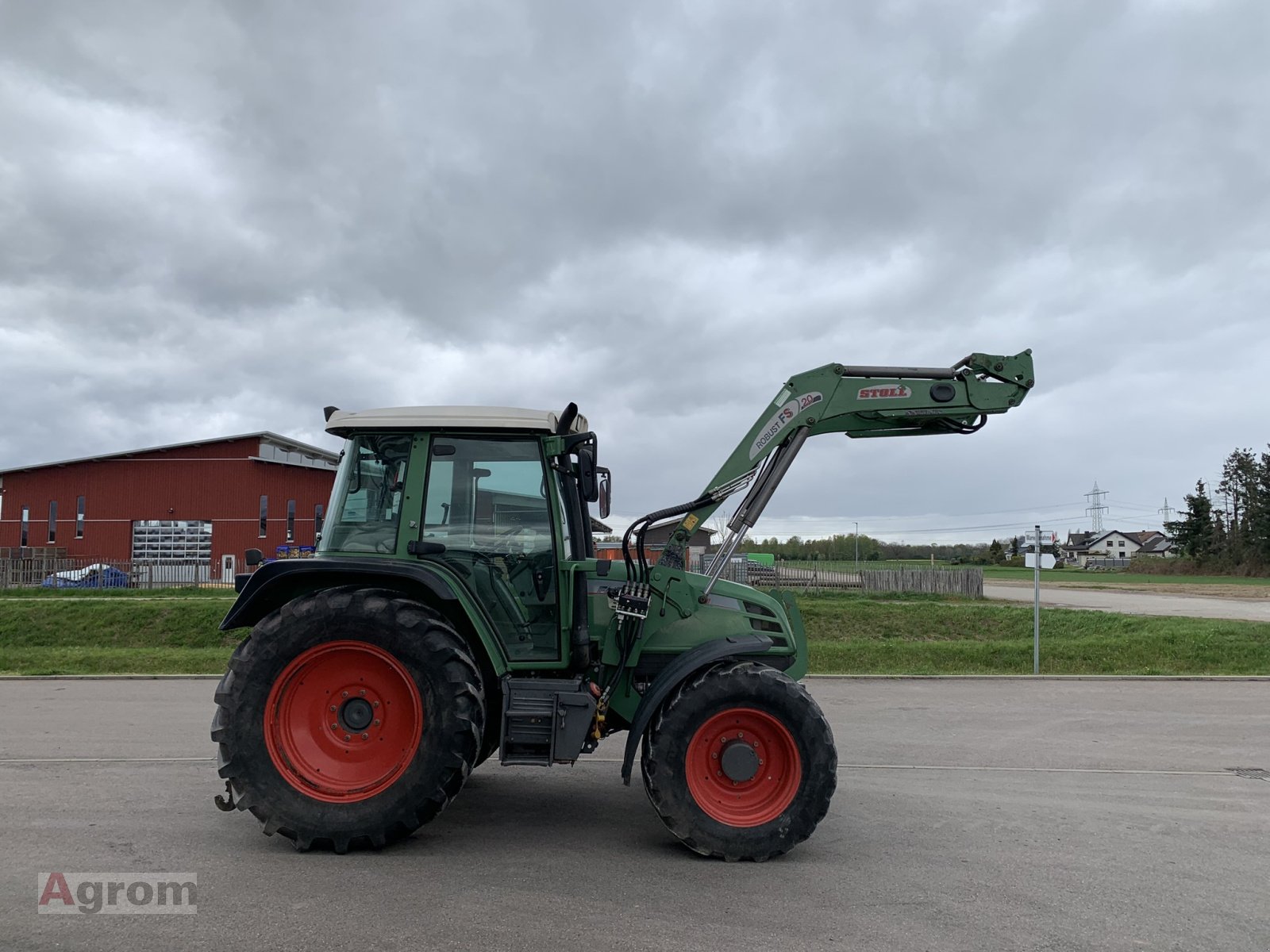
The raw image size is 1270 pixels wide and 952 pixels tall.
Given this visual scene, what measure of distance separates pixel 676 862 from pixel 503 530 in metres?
2.20

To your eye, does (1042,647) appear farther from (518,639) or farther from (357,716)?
(357,716)

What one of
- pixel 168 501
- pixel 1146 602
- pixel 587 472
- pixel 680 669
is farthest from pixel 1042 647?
pixel 168 501

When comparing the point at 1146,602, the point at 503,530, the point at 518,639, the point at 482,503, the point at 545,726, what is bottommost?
the point at 1146,602

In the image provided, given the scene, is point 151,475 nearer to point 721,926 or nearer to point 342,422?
point 342,422

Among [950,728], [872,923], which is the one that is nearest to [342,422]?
[872,923]

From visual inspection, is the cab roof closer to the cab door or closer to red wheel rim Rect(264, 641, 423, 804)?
the cab door

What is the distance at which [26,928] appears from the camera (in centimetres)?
411

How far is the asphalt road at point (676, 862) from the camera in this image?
163 inches

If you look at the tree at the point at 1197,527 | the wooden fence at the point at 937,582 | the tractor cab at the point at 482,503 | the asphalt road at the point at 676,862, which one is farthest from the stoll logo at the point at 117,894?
the tree at the point at 1197,527

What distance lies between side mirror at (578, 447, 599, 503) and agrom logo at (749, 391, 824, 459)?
1165 mm

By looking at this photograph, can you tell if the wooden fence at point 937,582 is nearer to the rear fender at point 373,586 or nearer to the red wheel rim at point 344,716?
the rear fender at point 373,586

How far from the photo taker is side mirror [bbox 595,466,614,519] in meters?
5.75

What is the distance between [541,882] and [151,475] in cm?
3949

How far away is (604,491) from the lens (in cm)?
579
